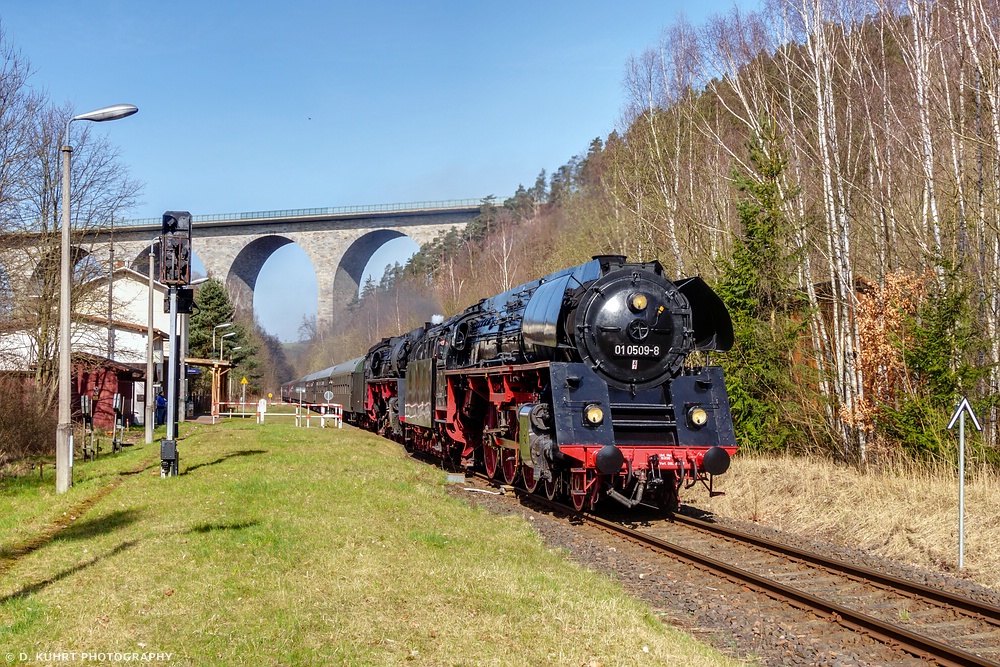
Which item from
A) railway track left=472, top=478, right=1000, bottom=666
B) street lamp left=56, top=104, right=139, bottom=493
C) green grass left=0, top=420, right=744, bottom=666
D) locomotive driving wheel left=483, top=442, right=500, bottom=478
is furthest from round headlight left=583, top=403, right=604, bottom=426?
street lamp left=56, top=104, right=139, bottom=493

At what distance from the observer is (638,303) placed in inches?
468

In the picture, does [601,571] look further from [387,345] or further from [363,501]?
[387,345]

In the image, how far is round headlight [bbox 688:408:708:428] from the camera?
38.4ft

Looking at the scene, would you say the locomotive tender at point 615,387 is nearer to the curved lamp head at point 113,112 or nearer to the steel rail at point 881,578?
the steel rail at point 881,578

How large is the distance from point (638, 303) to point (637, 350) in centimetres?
68

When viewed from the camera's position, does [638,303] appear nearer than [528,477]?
Yes

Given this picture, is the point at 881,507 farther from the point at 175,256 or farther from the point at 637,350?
the point at 175,256

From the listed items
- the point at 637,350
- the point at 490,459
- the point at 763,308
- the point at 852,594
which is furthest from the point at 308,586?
the point at 763,308

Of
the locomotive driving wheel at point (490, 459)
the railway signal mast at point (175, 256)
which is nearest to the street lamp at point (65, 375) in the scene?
the railway signal mast at point (175, 256)

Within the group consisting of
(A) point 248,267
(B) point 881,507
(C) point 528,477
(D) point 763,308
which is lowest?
(B) point 881,507

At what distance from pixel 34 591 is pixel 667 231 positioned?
68.5ft

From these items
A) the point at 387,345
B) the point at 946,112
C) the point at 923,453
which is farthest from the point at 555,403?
the point at 387,345

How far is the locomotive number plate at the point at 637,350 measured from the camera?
1178 centimetres

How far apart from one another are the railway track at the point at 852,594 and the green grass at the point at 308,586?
4.80 feet
